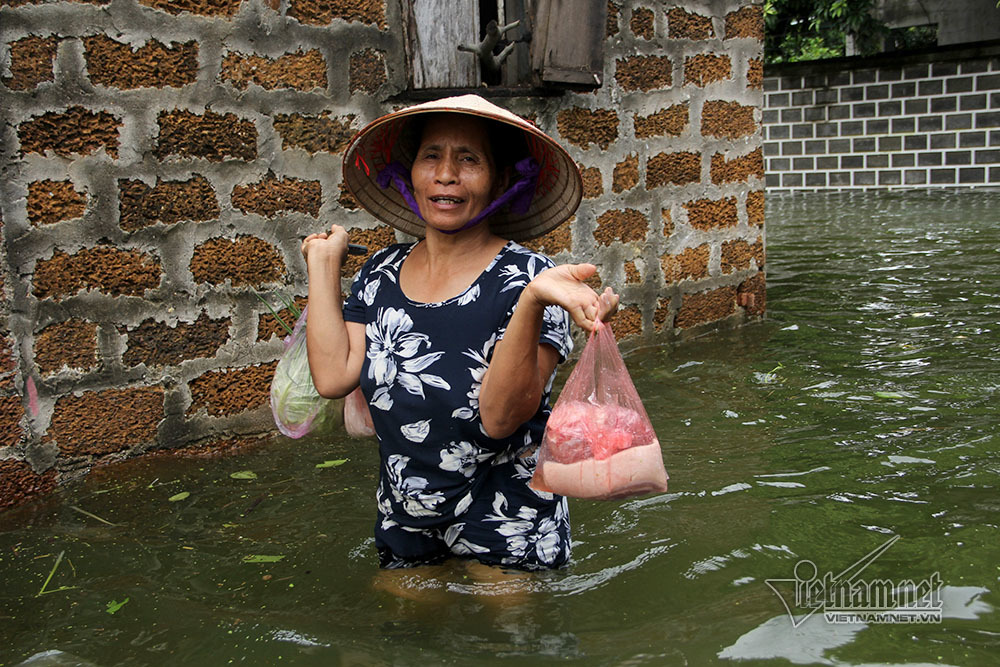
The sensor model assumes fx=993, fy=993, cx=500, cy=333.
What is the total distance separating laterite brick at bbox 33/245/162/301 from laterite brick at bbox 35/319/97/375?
12cm

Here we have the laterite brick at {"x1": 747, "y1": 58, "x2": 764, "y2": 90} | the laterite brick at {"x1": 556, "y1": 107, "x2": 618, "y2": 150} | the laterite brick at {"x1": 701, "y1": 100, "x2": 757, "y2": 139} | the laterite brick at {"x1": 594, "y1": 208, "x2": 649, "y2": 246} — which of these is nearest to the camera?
the laterite brick at {"x1": 556, "y1": 107, "x2": 618, "y2": 150}

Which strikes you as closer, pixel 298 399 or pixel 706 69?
pixel 298 399

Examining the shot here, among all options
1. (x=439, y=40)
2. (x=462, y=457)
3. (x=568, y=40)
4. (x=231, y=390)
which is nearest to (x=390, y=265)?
(x=462, y=457)

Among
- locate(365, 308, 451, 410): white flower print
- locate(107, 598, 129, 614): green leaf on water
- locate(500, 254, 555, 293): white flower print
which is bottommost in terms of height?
locate(107, 598, 129, 614): green leaf on water

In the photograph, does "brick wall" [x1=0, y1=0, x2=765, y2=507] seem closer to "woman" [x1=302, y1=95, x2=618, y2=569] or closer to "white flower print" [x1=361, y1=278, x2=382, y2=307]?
"woman" [x1=302, y1=95, x2=618, y2=569]

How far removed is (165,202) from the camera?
150 inches

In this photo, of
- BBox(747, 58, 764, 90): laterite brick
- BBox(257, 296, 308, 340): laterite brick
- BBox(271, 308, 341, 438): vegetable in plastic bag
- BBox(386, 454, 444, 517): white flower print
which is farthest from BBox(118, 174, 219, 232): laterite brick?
BBox(747, 58, 764, 90): laterite brick

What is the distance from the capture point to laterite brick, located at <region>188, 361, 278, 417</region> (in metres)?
3.99

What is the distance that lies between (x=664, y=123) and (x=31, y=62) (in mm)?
3216

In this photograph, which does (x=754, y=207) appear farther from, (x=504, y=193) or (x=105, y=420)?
(x=105, y=420)

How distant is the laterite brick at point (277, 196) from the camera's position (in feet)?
13.1

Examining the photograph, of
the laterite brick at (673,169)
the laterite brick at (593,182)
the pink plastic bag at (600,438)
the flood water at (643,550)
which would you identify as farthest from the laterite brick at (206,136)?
the laterite brick at (673,169)

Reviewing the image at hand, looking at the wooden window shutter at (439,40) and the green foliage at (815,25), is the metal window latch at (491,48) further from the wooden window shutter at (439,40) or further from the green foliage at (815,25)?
the green foliage at (815,25)

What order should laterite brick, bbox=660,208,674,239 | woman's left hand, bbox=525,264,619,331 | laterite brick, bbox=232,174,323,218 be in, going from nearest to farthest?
woman's left hand, bbox=525,264,619,331, laterite brick, bbox=232,174,323,218, laterite brick, bbox=660,208,674,239
